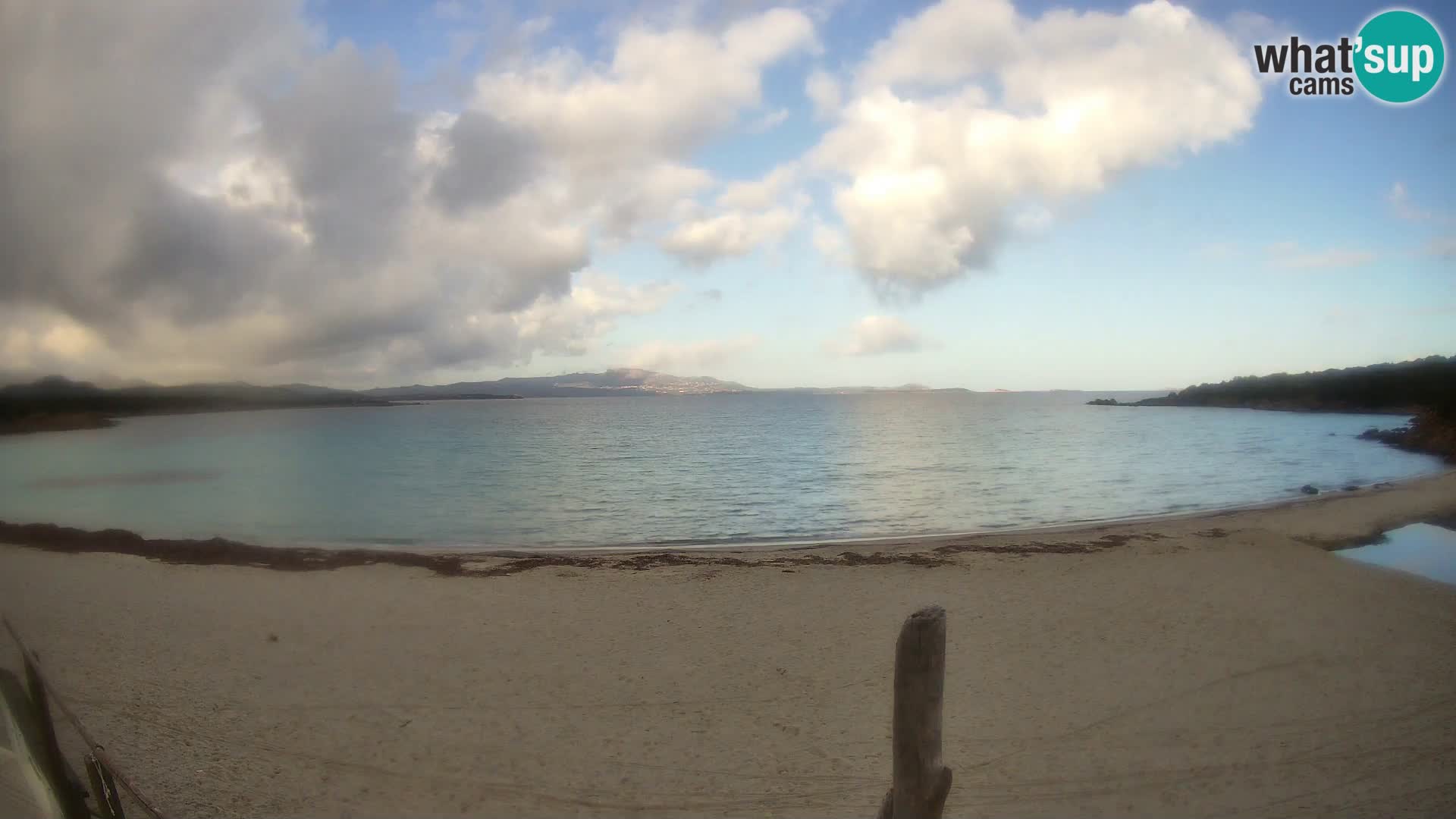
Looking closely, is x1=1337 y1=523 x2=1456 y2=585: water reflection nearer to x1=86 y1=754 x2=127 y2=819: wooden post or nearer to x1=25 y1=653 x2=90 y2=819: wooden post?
x1=86 y1=754 x2=127 y2=819: wooden post

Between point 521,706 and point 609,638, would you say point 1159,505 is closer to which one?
point 609,638

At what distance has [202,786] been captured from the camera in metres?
6.50

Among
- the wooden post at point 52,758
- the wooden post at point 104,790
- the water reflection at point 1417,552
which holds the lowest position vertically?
the water reflection at point 1417,552

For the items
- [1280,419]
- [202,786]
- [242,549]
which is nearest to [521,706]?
[202,786]

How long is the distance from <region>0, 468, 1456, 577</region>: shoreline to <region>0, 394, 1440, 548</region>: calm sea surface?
72.0 inches

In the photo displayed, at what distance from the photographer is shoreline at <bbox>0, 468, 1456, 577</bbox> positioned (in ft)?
53.2

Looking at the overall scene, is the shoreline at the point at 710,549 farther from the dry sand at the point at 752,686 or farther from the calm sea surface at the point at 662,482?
the calm sea surface at the point at 662,482

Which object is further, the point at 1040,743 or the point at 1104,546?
the point at 1104,546

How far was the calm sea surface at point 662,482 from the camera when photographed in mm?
23578


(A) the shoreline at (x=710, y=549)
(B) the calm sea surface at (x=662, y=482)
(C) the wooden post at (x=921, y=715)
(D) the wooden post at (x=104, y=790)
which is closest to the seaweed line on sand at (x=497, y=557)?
(A) the shoreline at (x=710, y=549)

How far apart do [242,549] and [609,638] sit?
11.8 metres

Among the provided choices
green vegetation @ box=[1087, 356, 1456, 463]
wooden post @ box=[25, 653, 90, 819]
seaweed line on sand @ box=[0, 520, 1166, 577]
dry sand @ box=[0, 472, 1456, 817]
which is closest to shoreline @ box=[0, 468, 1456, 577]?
seaweed line on sand @ box=[0, 520, 1166, 577]

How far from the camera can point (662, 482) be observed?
34.2 metres

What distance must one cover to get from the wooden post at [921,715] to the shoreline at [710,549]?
1266cm
